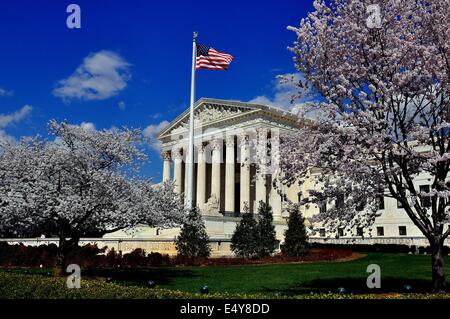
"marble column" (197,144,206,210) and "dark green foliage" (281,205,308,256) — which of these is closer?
"dark green foliage" (281,205,308,256)

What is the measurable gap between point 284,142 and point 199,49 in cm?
2903

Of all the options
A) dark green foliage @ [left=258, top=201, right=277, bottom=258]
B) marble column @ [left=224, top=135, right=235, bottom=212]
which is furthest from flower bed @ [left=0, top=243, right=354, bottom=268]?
marble column @ [left=224, top=135, right=235, bottom=212]

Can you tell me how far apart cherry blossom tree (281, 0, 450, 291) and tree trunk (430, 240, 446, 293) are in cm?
3

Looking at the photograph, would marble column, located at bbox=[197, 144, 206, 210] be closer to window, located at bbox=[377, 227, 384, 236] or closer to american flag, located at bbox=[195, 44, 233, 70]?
window, located at bbox=[377, 227, 384, 236]

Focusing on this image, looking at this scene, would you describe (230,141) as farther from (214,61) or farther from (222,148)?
(214,61)

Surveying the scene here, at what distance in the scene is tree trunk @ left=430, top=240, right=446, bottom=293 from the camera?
13.9 meters

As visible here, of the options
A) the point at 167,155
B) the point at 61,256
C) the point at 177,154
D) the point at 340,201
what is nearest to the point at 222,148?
the point at 177,154

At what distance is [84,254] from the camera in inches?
1209

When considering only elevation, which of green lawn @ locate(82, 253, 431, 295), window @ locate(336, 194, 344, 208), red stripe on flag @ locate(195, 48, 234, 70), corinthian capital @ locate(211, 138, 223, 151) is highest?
red stripe on flag @ locate(195, 48, 234, 70)

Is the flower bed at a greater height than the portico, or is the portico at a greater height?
the portico

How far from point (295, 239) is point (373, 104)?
20.7 m

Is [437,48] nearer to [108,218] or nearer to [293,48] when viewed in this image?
[293,48]

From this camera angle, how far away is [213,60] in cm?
4250

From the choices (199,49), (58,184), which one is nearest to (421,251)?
(199,49)
